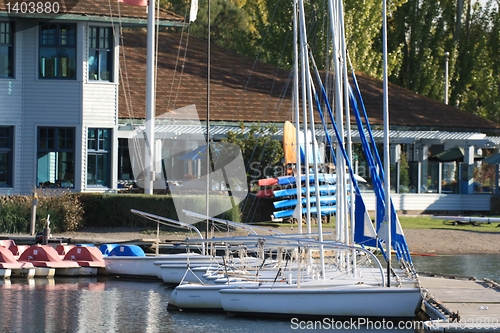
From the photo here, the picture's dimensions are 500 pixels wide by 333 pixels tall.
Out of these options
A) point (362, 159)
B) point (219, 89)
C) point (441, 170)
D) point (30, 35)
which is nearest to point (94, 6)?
point (30, 35)

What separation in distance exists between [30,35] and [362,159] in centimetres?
1680

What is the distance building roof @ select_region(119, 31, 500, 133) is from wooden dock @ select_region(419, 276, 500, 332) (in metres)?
18.1

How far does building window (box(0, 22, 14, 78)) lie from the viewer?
A: 34844 millimetres

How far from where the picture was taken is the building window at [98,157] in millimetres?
35344

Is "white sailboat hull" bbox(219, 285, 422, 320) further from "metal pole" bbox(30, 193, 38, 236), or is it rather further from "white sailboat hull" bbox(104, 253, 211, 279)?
"metal pole" bbox(30, 193, 38, 236)

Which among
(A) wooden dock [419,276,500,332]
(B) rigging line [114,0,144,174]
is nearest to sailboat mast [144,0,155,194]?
(B) rigging line [114,0,144,174]

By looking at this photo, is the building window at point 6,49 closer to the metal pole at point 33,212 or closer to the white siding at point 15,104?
the white siding at point 15,104

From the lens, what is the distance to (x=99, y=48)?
116ft

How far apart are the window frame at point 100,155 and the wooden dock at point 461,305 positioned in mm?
13746

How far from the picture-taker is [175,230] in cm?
3403

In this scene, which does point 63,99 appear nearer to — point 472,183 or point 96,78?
point 96,78

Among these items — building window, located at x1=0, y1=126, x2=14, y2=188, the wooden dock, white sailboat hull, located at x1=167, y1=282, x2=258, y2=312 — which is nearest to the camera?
the wooden dock

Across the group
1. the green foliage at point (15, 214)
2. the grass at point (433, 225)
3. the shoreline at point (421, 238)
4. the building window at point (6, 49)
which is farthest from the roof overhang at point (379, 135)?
the green foliage at point (15, 214)

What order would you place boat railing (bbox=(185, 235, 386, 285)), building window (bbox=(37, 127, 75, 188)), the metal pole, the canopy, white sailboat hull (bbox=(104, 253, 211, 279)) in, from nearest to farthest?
boat railing (bbox=(185, 235, 386, 285)) → white sailboat hull (bbox=(104, 253, 211, 279)) → the metal pole → building window (bbox=(37, 127, 75, 188)) → the canopy
